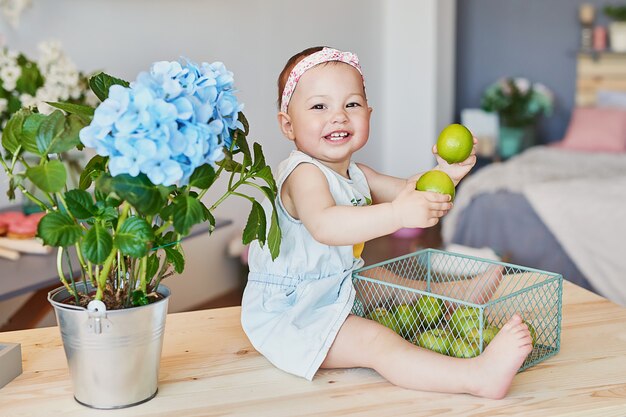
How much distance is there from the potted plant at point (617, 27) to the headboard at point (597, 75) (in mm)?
147

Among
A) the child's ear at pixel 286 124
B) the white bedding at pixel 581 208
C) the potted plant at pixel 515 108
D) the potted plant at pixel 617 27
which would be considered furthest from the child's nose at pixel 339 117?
the potted plant at pixel 617 27

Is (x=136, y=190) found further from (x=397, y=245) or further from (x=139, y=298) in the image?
(x=397, y=245)

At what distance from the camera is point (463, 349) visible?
4.00 ft

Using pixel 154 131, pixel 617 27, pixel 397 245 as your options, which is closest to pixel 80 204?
pixel 154 131

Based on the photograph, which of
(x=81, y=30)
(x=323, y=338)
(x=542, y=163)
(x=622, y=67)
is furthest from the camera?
(x=622, y=67)

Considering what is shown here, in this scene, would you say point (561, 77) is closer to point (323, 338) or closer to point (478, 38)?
point (478, 38)

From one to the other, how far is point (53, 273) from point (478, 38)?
5020 mm

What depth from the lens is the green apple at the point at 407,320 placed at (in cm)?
131

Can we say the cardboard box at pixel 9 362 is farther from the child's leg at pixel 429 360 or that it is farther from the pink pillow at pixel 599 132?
the pink pillow at pixel 599 132

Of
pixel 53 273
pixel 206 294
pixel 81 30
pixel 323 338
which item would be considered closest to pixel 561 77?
pixel 206 294

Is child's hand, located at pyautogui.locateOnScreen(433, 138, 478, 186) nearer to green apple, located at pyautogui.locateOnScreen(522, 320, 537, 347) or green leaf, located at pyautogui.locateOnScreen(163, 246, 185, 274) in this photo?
green apple, located at pyautogui.locateOnScreen(522, 320, 537, 347)

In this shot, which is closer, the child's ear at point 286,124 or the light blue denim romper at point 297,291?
the light blue denim romper at point 297,291

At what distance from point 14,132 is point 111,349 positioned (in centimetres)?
31

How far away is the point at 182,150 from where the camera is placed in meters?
0.99
